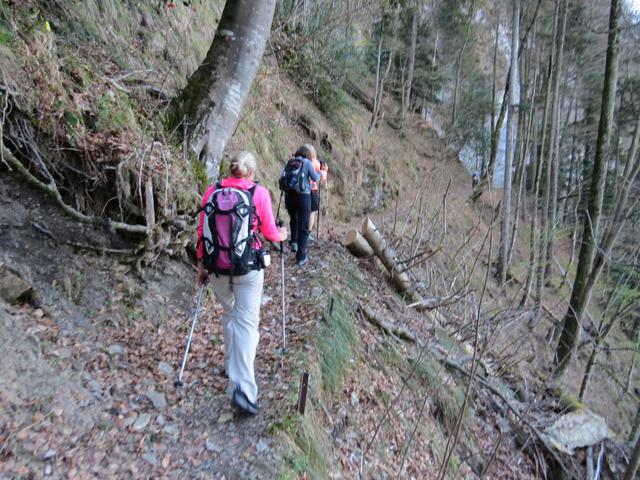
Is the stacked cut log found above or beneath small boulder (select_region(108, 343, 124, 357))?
above

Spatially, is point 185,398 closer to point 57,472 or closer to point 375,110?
point 57,472

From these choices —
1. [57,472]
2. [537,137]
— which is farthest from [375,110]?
[57,472]

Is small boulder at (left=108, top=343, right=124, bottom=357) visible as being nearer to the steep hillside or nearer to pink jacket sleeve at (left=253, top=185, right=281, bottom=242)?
the steep hillside

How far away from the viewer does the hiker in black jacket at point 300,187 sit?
7016mm

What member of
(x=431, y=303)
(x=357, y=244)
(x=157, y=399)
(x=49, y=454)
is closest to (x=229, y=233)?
(x=157, y=399)

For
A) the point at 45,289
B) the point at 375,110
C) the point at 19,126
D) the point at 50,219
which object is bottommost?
the point at 45,289

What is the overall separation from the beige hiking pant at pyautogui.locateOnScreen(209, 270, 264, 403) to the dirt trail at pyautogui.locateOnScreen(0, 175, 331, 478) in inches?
13.5

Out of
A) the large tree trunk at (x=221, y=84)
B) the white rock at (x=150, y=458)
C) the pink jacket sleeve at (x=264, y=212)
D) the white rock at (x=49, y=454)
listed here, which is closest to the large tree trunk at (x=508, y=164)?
the large tree trunk at (x=221, y=84)

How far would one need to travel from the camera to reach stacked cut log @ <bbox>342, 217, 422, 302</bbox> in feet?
27.8

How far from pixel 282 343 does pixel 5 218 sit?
122 inches

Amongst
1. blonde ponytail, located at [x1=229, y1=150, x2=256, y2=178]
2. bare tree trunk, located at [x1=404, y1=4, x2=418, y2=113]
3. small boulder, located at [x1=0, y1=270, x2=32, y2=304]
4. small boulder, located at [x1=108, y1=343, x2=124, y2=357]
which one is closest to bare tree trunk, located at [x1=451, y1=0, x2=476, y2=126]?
bare tree trunk, located at [x1=404, y1=4, x2=418, y2=113]

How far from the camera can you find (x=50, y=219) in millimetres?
4715

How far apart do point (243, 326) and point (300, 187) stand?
3.56 metres

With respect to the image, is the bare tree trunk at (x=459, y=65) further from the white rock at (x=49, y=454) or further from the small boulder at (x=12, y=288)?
the white rock at (x=49, y=454)
